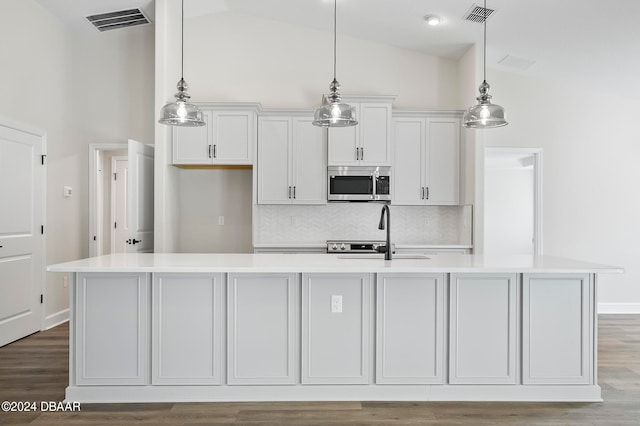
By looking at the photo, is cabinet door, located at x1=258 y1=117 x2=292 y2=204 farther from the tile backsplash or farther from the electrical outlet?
the electrical outlet

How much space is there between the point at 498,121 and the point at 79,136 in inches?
185

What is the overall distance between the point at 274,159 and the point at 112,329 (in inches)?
112

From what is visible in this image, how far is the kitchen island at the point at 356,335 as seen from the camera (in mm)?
3078

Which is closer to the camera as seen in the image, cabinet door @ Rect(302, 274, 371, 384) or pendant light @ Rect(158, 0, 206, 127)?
cabinet door @ Rect(302, 274, 371, 384)

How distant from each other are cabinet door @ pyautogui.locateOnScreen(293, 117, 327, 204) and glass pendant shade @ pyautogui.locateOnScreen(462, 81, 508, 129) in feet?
7.97

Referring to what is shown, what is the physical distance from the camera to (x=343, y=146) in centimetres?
543

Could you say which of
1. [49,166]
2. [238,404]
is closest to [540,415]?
[238,404]

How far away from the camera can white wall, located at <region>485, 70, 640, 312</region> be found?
19.1 ft

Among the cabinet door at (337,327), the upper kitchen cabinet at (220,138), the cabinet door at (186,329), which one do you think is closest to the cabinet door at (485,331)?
the cabinet door at (337,327)

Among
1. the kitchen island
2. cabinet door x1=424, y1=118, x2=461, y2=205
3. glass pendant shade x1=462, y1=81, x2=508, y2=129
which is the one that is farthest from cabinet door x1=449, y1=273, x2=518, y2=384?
cabinet door x1=424, y1=118, x2=461, y2=205

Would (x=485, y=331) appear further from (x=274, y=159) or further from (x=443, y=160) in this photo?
(x=274, y=159)

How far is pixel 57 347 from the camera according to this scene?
14.3 ft

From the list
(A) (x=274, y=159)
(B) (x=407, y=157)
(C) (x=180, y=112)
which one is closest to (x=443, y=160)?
(B) (x=407, y=157)

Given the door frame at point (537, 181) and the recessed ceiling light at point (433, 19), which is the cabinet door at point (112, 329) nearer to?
the recessed ceiling light at point (433, 19)
